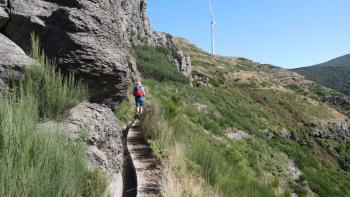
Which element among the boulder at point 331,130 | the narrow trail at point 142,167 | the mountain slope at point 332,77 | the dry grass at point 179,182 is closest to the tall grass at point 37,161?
the dry grass at point 179,182

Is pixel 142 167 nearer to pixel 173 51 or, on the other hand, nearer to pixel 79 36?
pixel 79 36

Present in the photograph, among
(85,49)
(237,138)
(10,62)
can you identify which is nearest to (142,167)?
(85,49)

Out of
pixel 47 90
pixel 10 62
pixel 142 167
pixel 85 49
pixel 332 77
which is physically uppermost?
pixel 332 77

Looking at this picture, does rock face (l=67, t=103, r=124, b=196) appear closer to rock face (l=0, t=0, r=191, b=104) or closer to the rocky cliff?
the rocky cliff

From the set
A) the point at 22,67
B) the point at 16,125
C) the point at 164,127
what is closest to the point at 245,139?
the point at 164,127

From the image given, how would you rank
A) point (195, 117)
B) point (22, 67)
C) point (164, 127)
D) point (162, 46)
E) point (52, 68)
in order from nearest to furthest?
point (22, 67)
point (52, 68)
point (164, 127)
point (195, 117)
point (162, 46)

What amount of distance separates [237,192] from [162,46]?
4311 centimetres

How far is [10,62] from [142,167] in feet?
11.0

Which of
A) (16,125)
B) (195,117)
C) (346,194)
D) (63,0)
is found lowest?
(346,194)

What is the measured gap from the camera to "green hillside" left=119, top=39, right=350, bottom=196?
898cm

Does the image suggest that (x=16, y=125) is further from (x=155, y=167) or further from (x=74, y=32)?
(x=155, y=167)

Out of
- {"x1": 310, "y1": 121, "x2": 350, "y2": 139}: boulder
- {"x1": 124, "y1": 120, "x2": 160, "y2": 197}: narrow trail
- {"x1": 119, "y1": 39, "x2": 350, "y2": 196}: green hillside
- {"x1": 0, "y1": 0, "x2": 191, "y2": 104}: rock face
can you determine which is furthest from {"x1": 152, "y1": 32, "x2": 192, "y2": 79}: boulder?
{"x1": 0, "y1": 0, "x2": 191, "y2": 104}: rock face

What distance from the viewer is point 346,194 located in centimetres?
2931

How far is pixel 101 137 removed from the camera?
707cm
